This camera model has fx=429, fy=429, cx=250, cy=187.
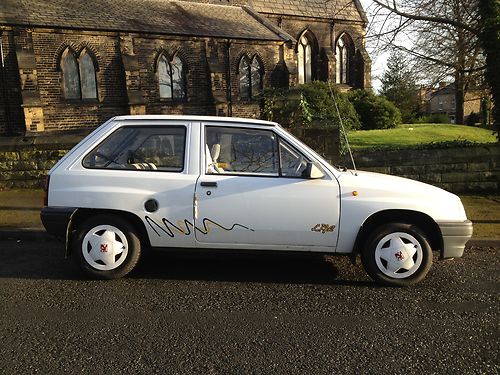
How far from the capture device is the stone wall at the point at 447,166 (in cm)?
849

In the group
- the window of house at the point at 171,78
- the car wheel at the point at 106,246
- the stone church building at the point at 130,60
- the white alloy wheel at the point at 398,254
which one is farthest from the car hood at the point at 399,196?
the window of house at the point at 171,78

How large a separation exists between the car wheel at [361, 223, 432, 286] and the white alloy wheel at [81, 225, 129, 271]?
2489 mm

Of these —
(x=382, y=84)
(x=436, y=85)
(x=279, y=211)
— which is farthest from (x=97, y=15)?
(x=382, y=84)

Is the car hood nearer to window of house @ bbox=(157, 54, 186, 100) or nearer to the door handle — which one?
the door handle

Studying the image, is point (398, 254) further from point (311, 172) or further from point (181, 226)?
point (181, 226)

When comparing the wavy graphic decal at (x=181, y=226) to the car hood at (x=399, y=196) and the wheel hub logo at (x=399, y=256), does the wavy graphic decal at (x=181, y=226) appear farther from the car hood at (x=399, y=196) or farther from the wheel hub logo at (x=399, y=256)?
the wheel hub logo at (x=399, y=256)

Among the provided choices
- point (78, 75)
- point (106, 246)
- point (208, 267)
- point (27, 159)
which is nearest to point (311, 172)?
point (208, 267)

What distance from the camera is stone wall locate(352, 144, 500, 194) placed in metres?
8.49

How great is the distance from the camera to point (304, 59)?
98.7ft

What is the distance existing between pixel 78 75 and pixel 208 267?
16.9 meters

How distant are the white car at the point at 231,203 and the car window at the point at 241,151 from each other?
0.01 m

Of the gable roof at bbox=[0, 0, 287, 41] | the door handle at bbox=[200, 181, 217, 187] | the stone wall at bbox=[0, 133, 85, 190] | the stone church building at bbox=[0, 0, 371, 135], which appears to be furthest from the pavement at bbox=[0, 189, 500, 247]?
the gable roof at bbox=[0, 0, 287, 41]

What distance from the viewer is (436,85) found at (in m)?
14.7

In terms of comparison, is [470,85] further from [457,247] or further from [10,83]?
[10,83]
